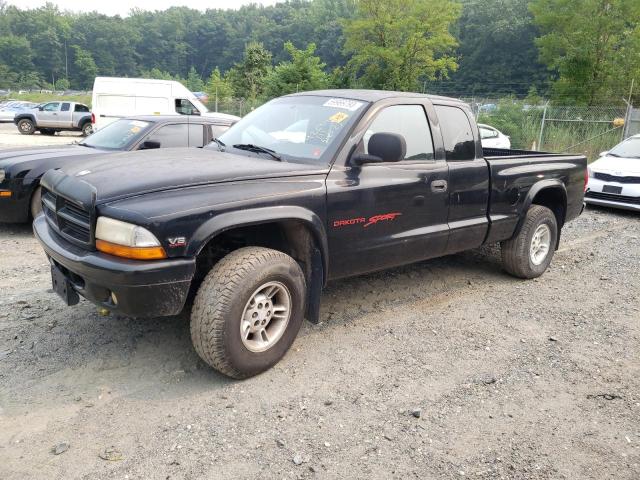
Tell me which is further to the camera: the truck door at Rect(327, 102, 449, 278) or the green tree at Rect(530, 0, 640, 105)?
the green tree at Rect(530, 0, 640, 105)

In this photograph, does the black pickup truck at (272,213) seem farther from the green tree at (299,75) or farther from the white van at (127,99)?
the green tree at (299,75)

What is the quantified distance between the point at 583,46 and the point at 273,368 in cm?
2120

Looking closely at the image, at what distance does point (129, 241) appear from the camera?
113 inches

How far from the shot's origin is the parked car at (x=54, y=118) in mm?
24578

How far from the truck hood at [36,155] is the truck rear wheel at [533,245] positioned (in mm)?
5221

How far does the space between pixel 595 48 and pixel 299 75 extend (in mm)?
14012

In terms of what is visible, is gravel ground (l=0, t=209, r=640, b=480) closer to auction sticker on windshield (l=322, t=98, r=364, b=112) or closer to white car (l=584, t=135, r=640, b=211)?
auction sticker on windshield (l=322, t=98, r=364, b=112)

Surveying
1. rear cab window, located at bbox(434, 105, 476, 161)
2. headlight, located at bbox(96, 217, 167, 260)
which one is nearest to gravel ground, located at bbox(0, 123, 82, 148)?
rear cab window, located at bbox(434, 105, 476, 161)

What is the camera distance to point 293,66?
27.8 metres

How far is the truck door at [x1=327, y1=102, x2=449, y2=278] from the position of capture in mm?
3701

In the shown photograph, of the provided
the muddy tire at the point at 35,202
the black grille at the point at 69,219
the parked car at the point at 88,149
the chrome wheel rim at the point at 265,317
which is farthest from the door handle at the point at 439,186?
the muddy tire at the point at 35,202

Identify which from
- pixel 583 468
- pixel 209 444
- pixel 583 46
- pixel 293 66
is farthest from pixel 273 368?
pixel 293 66

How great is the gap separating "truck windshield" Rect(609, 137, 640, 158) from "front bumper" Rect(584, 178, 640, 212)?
1002mm

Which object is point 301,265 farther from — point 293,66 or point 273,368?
point 293,66
